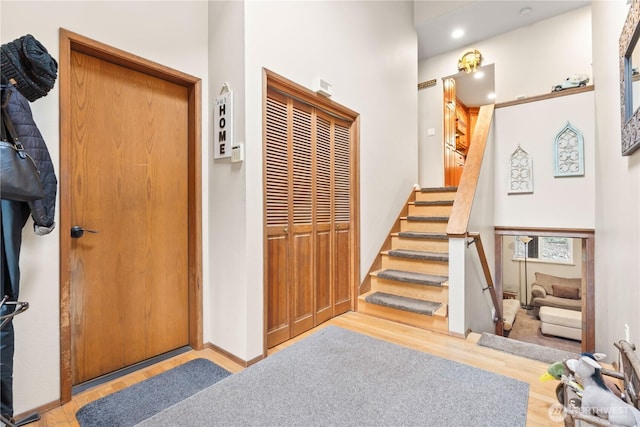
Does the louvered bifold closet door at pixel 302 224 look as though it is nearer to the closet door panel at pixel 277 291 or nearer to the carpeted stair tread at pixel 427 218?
the closet door panel at pixel 277 291

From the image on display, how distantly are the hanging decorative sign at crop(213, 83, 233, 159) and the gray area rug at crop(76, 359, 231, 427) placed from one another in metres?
1.50

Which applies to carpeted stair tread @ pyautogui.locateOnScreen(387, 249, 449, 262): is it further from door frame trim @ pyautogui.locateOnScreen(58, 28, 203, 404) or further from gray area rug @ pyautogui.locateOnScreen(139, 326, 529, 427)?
door frame trim @ pyautogui.locateOnScreen(58, 28, 203, 404)

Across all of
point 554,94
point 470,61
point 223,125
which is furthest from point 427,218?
point 470,61

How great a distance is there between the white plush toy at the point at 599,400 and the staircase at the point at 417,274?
53.8 inches

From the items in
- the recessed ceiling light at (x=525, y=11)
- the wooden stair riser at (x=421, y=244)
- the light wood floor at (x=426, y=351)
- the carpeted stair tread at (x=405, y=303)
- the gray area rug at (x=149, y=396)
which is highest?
the recessed ceiling light at (x=525, y=11)

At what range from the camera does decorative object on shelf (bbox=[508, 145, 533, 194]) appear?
369 cm

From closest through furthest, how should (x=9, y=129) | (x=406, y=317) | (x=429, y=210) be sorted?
(x=9, y=129), (x=406, y=317), (x=429, y=210)

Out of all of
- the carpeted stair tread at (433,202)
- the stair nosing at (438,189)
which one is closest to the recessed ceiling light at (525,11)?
the stair nosing at (438,189)

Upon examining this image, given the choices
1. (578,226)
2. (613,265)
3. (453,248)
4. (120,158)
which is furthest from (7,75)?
(578,226)

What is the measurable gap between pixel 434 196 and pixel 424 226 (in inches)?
24.0

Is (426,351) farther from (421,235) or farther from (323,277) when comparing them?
(421,235)

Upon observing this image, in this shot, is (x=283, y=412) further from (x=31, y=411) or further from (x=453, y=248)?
(x=453, y=248)

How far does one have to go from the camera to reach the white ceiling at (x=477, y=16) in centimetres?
416

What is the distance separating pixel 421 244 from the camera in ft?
11.5
